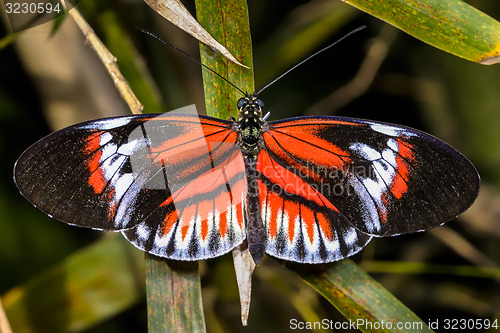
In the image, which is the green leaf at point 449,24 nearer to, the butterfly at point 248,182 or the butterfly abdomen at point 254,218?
the butterfly at point 248,182

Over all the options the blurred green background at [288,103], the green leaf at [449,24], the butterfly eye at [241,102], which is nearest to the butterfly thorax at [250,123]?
the butterfly eye at [241,102]

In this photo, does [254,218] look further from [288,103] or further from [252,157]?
[288,103]

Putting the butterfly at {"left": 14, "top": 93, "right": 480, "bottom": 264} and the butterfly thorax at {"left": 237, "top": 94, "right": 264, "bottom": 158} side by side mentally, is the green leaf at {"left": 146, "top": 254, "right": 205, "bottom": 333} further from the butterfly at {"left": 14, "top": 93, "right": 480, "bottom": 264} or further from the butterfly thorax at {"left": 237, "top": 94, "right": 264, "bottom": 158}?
the butterfly thorax at {"left": 237, "top": 94, "right": 264, "bottom": 158}

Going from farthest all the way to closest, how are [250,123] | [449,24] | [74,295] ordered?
1. [74,295]
2. [250,123]
3. [449,24]

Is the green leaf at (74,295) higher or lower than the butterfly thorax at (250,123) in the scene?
lower

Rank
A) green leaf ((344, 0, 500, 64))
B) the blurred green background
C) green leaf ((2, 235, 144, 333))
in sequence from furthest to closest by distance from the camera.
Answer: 1. the blurred green background
2. green leaf ((2, 235, 144, 333))
3. green leaf ((344, 0, 500, 64))

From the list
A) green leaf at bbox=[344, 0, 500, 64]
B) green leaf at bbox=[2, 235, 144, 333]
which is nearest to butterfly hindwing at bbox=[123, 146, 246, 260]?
green leaf at bbox=[2, 235, 144, 333]

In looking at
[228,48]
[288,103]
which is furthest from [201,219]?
[288,103]
